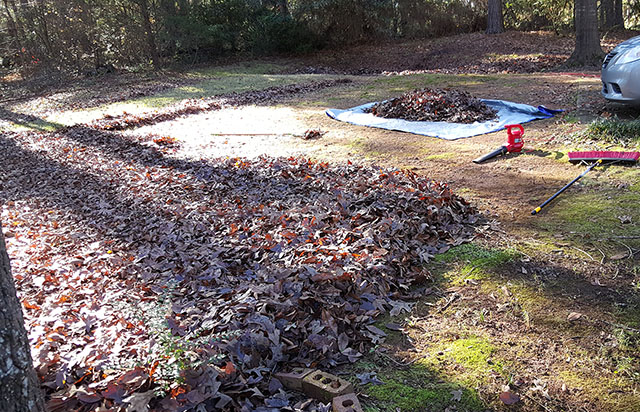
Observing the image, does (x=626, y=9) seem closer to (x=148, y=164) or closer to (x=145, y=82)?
(x=145, y=82)

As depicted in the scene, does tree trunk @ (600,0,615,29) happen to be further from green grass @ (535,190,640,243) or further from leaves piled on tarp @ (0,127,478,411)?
leaves piled on tarp @ (0,127,478,411)

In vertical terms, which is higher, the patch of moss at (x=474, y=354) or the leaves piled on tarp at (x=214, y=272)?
the leaves piled on tarp at (x=214, y=272)

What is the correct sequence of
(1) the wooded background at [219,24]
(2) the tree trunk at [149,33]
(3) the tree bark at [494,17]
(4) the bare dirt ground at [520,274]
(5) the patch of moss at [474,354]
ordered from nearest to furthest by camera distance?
(4) the bare dirt ground at [520,274] < (5) the patch of moss at [474,354] < (2) the tree trunk at [149,33] < (1) the wooded background at [219,24] < (3) the tree bark at [494,17]

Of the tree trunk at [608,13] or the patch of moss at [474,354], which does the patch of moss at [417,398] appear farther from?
the tree trunk at [608,13]

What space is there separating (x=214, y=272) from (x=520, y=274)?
7.10 ft

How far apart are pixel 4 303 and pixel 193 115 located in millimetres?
10358

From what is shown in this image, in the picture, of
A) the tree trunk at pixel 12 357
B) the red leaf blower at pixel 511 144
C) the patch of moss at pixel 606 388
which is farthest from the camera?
the red leaf blower at pixel 511 144

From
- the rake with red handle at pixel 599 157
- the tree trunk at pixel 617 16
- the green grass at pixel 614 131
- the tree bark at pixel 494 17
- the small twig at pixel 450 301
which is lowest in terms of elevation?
the small twig at pixel 450 301

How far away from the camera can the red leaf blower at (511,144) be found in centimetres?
615

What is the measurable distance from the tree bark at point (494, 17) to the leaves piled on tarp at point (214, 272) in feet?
52.6

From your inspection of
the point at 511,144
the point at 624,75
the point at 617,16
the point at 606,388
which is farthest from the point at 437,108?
the point at 617,16

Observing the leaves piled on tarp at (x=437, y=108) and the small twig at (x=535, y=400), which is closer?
the small twig at (x=535, y=400)

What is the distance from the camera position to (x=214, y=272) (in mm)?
3539

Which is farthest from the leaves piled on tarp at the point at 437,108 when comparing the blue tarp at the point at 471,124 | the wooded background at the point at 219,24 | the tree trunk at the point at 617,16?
the tree trunk at the point at 617,16
